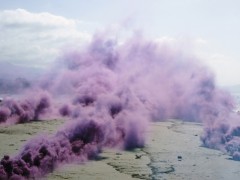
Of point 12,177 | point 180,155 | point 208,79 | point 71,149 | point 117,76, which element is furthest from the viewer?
point 208,79

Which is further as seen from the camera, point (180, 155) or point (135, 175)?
point (180, 155)

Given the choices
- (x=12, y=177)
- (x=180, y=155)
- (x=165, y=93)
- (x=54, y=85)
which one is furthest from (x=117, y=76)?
(x=12, y=177)

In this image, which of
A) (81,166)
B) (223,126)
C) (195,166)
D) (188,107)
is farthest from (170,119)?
(81,166)

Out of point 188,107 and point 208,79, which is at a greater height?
point 208,79

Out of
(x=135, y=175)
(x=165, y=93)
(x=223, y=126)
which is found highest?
(x=165, y=93)

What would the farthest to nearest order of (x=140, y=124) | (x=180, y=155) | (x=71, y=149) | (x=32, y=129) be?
(x=32, y=129)
(x=140, y=124)
(x=180, y=155)
(x=71, y=149)

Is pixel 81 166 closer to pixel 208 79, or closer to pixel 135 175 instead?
pixel 135 175
